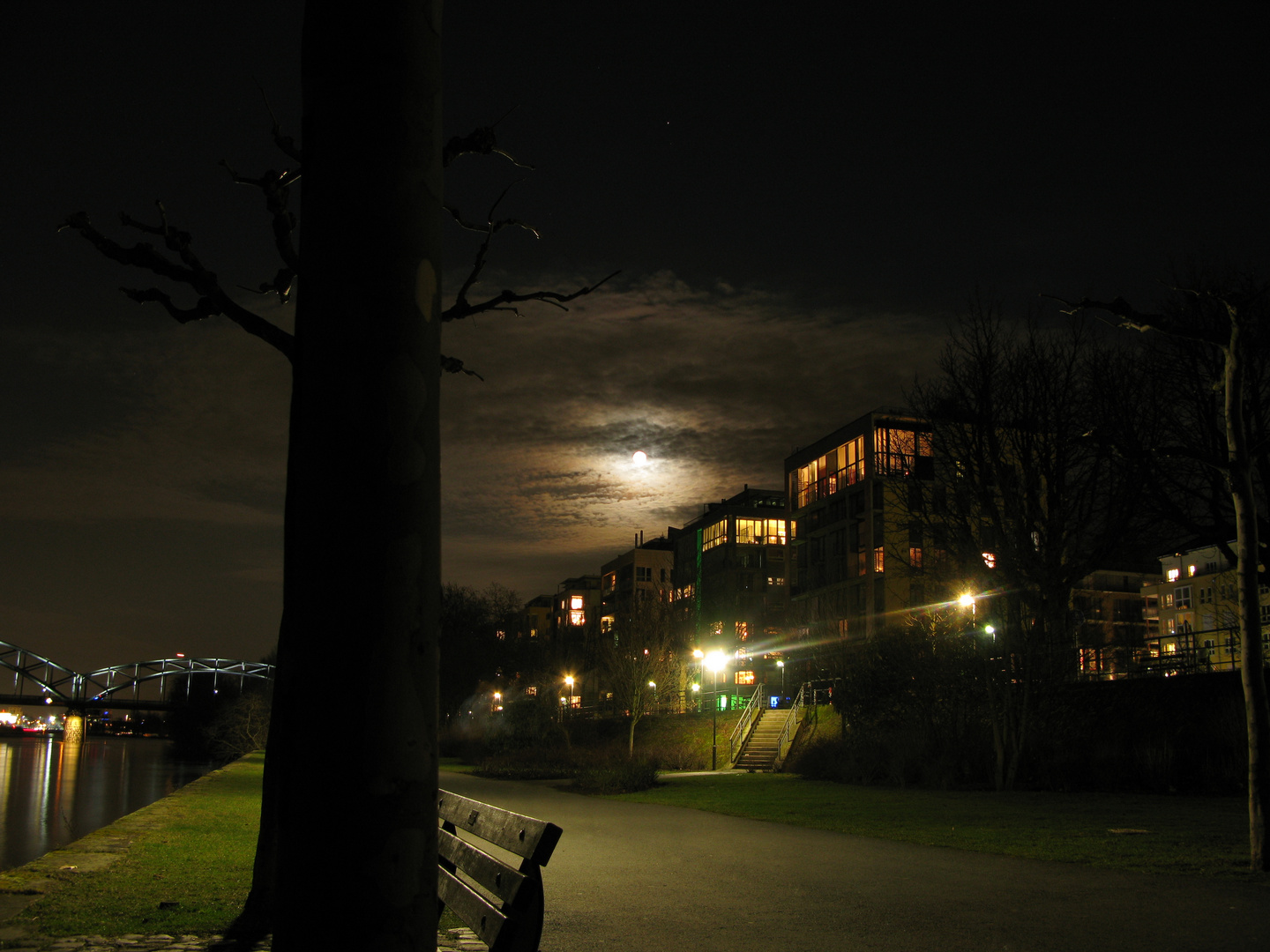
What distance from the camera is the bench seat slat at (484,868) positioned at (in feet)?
16.1

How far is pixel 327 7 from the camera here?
2020mm

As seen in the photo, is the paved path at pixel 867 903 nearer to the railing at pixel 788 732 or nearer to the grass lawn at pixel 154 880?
the grass lawn at pixel 154 880

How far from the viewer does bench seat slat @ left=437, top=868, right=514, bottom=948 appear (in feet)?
16.0

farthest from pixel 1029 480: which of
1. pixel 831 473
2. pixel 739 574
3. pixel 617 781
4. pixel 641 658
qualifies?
pixel 739 574

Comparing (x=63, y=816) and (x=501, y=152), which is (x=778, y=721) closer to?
(x=63, y=816)

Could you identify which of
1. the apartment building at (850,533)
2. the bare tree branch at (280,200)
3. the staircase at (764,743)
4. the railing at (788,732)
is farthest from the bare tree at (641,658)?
the bare tree branch at (280,200)

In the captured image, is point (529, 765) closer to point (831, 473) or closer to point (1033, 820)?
point (1033, 820)

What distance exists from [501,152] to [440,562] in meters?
6.81

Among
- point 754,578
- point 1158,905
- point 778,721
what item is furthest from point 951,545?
point 754,578

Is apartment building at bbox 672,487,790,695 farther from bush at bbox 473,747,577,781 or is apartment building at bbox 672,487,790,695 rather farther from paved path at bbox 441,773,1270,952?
paved path at bbox 441,773,1270,952

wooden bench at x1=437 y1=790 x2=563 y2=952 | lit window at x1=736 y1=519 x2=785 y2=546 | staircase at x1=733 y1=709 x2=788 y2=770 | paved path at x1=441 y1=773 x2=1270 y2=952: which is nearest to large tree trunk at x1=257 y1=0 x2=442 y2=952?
wooden bench at x1=437 y1=790 x2=563 y2=952

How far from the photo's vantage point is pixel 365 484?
5.97 ft

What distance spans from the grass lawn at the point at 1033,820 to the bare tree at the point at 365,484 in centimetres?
1093

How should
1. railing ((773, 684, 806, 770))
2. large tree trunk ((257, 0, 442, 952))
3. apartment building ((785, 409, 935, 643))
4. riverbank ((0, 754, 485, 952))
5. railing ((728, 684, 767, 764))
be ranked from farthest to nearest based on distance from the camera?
apartment building ((785, 409, 935, 643)) → railing ((728, 684, 767, 764)) → railing ((773, 684, 806, 770)) → riverbank ((0, 754, 485, 952)) → large tree trunk ((257, 0, 442, 952))
